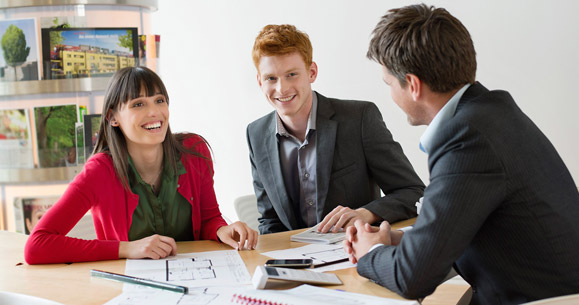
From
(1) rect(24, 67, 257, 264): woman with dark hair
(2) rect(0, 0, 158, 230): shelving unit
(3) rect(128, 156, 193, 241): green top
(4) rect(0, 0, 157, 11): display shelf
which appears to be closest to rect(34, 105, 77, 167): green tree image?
(2) rect(0, 0, 158, 230): shelving unit

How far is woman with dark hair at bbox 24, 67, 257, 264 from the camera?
7.41 feet

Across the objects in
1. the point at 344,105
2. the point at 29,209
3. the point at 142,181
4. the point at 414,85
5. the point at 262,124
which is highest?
the point at 414,85

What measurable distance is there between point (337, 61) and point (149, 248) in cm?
268

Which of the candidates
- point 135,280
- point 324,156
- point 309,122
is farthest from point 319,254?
point 309,122

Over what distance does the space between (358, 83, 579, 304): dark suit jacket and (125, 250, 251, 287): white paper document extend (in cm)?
44

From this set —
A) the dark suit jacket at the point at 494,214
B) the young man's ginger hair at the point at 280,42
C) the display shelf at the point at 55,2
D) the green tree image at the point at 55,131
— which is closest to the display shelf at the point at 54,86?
the green tree image at the point at 55,131

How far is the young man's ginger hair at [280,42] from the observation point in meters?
2.71

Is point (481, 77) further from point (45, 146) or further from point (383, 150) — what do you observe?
point (45, 146)

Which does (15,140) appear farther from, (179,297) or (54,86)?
(179,297)

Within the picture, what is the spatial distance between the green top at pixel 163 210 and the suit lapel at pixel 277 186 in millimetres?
423

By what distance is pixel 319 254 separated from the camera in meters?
2.05

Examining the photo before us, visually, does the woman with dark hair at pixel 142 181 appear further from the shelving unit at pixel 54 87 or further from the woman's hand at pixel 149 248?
the shelving unit at pixel 54 87

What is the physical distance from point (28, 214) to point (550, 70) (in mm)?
3323

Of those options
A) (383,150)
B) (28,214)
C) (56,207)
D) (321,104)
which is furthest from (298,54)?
(28,214)
